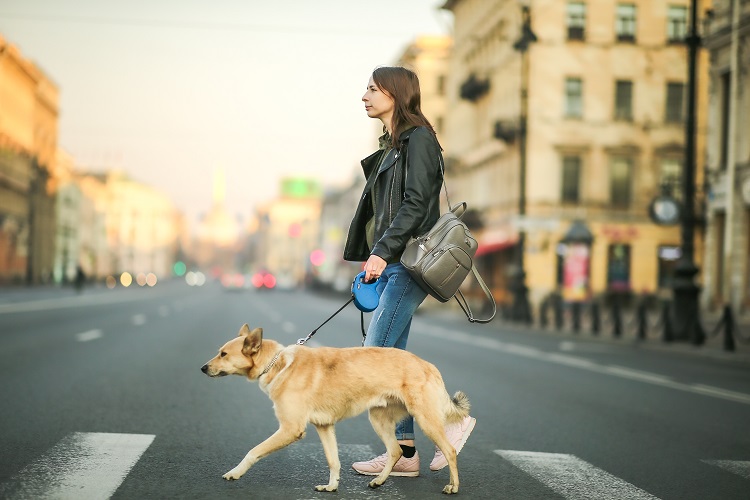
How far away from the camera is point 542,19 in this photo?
45.0 m

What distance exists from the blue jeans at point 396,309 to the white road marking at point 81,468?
161 centimetres

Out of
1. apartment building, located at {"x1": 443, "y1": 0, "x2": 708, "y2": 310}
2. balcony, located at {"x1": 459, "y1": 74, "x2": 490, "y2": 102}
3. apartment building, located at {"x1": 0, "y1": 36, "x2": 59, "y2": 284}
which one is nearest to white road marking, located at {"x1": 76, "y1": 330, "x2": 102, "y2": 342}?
apartment building, located at {"x1": 443, "y1": 0, "x2": 708, "y2": 310}

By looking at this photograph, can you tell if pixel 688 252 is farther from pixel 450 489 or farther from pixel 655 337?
pixel 450 489

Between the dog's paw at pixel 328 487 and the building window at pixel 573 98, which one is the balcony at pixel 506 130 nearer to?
the building window at pixel 573 98

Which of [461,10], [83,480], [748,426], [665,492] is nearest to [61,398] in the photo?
[83,480]

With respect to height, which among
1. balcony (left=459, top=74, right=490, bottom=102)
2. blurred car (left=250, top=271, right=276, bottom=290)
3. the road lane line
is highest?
balcony (left=459, top=74, right=490, bottom=102)

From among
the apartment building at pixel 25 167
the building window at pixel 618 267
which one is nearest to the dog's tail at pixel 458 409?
the building window at pixel 618 267

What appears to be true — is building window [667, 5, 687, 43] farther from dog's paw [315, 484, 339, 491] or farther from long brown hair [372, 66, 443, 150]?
dog's paw [315, 484, 339, 491]

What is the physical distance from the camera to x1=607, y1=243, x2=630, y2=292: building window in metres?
44.3

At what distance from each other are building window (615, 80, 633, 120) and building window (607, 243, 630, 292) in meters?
6.01

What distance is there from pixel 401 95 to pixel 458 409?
182 cm

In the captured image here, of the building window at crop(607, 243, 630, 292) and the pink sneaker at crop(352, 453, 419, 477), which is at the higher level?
the building window at crop(607, 243, 630, 292)

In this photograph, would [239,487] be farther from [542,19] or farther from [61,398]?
[542,19]

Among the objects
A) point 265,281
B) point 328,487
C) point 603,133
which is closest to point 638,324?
point 328,487
